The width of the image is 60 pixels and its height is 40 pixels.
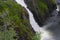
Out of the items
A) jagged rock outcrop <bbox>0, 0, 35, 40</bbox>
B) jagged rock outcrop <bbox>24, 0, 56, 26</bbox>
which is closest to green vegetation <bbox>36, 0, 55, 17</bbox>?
jagged rock outcrop <bbox>24, 0, 56, 26</bbox>

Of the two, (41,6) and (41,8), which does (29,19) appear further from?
(41,6)

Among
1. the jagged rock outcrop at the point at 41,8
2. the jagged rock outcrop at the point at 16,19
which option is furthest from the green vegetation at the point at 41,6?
the jagged rock outcrop at the point at 16,19

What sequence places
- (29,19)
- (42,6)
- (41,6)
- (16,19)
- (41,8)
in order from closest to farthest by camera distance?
(16,19) < (29,19) < (41,8) < (41,6) < (42,6)

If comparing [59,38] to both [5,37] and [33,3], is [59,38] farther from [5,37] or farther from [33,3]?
[5,37]

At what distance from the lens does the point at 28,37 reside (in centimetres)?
2641

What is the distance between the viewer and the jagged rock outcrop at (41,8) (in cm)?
4038

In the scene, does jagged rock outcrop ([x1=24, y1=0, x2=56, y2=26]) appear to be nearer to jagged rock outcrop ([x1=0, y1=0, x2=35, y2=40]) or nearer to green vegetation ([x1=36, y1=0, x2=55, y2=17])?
green vegetation ([x1=36, y1=0, x2=55, y2=17])

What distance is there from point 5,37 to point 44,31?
2106 cm

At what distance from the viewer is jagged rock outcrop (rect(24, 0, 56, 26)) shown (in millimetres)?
40381

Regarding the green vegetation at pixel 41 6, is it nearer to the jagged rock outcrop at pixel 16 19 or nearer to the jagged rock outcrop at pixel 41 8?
the jagged rock outcrop at pixel 41 8

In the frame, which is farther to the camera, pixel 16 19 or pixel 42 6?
pixel 42 6

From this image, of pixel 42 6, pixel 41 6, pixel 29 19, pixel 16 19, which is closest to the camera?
pixel 16 19

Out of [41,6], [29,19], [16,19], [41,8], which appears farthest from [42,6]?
[16,19]

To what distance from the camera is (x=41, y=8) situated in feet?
149
